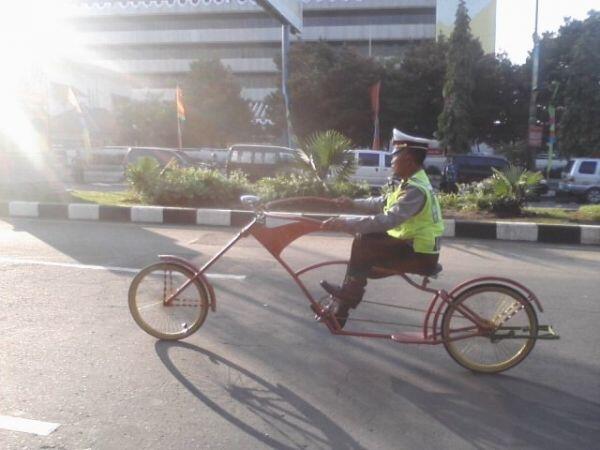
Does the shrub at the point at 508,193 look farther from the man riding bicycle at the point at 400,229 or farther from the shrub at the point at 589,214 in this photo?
the man riding bicycle at the point at 400,229

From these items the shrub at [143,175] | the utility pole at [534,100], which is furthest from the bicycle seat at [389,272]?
the utility pole at [534,100]

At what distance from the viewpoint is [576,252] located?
28.6 ft

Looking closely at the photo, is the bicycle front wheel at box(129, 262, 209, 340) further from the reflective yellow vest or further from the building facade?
the building facade

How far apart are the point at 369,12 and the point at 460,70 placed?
2880 cm

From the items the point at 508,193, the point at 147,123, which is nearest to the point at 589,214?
the point at 508,193

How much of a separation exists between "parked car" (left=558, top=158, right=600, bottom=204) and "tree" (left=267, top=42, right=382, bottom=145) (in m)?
14.8

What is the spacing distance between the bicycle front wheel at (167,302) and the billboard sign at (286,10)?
14.0m

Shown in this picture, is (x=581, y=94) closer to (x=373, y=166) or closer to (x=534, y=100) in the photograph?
(x=534, y=100)

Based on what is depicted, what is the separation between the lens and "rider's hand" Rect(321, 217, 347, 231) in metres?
3.93

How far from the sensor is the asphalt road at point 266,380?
10.5 feet

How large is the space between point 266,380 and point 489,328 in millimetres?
1550

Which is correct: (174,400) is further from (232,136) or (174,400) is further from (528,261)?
(232,136)

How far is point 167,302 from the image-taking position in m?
4.59

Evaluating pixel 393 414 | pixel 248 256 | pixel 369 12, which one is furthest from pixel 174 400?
pixel 369 12
